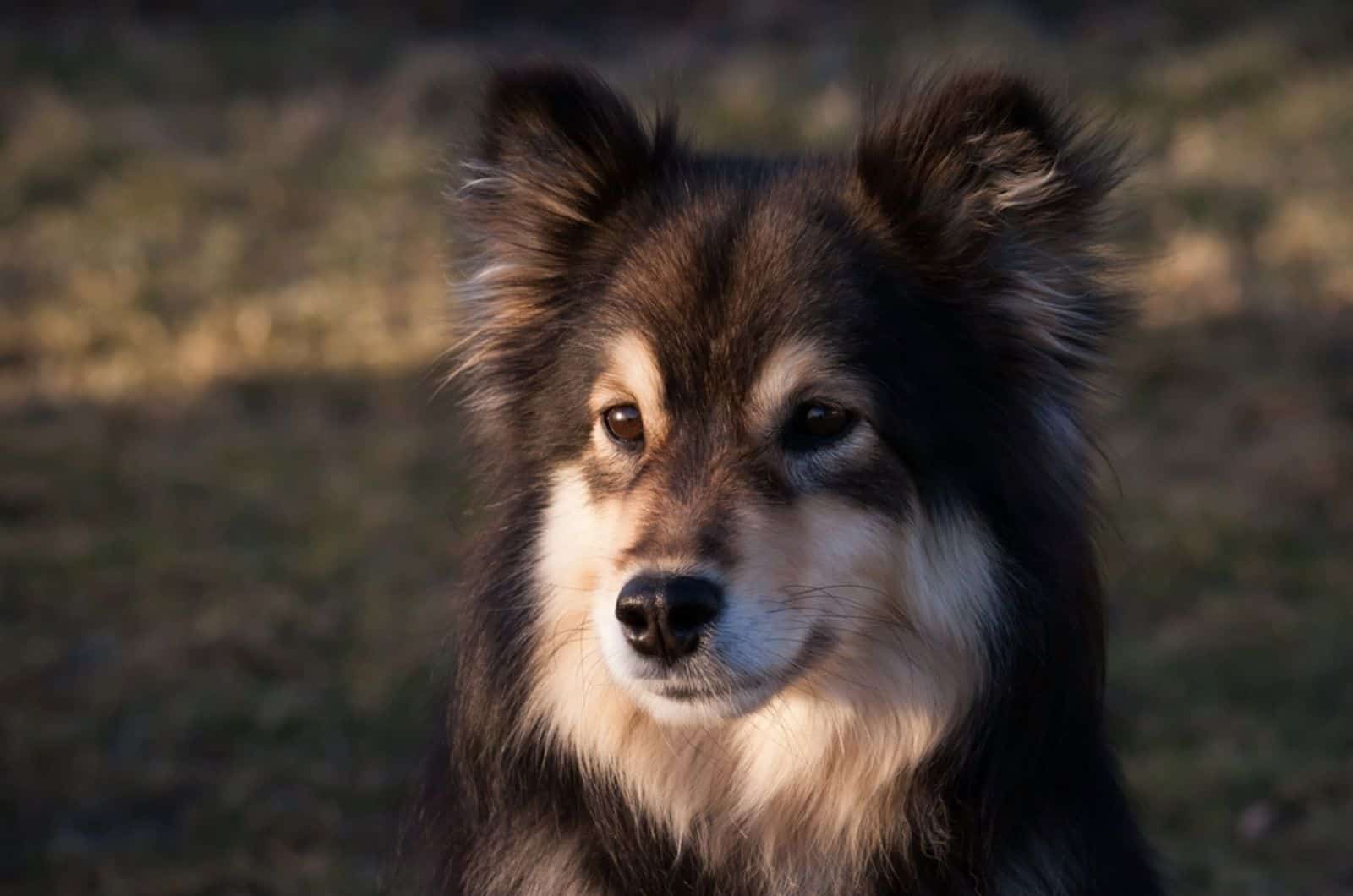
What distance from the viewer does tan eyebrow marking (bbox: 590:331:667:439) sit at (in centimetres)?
305

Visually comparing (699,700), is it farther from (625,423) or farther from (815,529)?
(625,423)

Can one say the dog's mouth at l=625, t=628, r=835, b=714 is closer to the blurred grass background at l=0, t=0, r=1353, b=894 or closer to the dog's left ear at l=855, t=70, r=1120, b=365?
the dog's left ear at l=855, t=70, r=1120, b=365

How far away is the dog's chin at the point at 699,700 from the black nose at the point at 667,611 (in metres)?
0.09

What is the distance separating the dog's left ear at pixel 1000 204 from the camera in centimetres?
307

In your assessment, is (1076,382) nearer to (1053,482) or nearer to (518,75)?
(1053,482)

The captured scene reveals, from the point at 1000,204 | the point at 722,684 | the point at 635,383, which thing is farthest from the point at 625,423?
the point at 1000,204

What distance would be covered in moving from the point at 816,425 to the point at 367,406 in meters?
5.54

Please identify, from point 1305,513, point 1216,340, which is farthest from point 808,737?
point 1216,340

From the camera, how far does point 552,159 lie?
3.32m

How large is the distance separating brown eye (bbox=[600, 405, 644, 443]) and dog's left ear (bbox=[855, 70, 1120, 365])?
1.87ft

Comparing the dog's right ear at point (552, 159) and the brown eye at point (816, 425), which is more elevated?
the dog's right ear at point (552, 159)

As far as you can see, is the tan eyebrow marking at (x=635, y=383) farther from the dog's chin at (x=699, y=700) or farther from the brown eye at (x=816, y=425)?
the dog's chin at (x=699, y=700)

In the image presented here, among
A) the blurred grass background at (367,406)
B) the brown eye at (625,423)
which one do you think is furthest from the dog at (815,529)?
the blurred grass background at (367,406)

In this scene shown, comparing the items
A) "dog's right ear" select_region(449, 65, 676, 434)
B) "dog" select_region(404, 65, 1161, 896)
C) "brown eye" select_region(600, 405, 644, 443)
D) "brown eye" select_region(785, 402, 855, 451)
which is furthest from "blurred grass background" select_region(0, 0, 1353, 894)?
"brown eye" select_region(785, 402, 855, 451)
